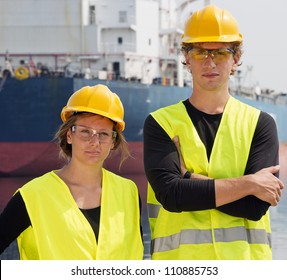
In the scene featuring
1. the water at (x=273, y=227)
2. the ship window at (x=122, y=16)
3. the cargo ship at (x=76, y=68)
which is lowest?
the water at (x=273, y=227)

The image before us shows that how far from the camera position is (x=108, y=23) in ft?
78.1

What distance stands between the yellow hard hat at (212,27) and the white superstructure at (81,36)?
1908 centimetres

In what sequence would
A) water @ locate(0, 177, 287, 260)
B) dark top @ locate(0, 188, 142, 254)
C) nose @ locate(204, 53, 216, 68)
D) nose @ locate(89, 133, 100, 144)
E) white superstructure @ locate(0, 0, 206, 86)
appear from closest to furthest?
dark top @ locate(0, 188, 142, 254)
nose @ locate(89, 133, 100, 144)
nose @ locate(204, 53, 216, 68)
water @ locate(0, 177, 287, 260)
white superstructure @ locate(0, 0, 206, 86)

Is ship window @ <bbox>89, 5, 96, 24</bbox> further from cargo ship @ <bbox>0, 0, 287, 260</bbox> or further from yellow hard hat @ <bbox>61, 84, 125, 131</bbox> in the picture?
yellow hard hat @ <bbox>61, 84, 125, 131</bbox>

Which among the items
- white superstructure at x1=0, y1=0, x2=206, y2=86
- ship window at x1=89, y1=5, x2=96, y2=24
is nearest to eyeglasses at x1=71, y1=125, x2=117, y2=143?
white superstructure at x1=0, y1=0, x2=206, y2=86

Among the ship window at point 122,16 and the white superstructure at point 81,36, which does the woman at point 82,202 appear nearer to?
the white superstructure at point 81,36

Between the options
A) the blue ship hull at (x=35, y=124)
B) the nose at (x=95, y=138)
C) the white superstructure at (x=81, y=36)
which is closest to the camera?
the nose at (x=95, y=138)

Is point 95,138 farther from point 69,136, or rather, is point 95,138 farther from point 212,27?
point 212,27

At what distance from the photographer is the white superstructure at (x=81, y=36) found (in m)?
22.7

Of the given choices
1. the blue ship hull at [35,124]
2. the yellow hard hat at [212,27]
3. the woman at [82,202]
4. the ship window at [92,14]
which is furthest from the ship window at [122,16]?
the woman at [82,202]

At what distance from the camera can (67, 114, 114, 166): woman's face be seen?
99.1 inches

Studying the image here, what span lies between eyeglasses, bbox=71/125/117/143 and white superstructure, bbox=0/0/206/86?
1928cm
